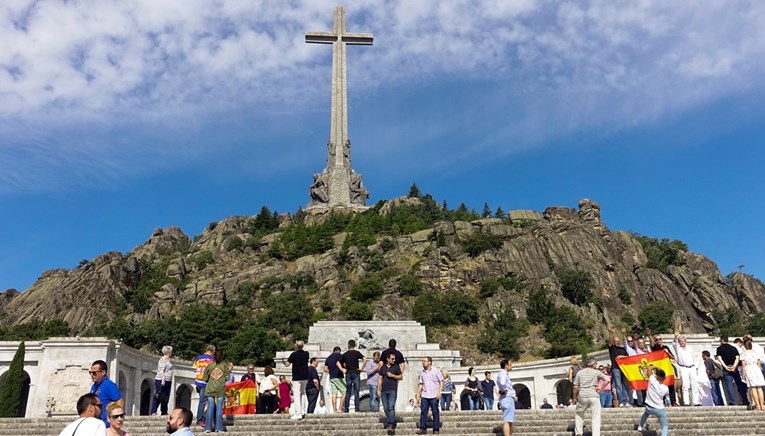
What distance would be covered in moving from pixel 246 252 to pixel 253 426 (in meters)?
64.8

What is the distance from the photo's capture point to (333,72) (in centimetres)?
6994

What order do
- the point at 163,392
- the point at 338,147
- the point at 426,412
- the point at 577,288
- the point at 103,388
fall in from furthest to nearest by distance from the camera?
the point at 338,147
the point at 577,288
the point at 163,392
the point at 426,412
the point at 103,388

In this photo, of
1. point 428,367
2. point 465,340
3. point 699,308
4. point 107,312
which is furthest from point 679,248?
point 428,367

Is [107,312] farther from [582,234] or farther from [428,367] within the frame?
[428,367]

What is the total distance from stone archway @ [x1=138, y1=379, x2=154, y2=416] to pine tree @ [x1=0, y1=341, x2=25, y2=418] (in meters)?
5.57

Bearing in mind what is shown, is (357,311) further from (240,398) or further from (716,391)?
(716,391)

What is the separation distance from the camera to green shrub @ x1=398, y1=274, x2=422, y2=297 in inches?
2382

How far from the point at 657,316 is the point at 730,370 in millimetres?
48814

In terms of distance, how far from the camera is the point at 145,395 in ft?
108

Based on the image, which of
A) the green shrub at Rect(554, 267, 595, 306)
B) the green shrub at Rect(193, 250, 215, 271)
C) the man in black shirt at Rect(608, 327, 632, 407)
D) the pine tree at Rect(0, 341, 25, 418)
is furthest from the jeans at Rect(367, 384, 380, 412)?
the green shrub at Rect(193, 250, 215, 271)

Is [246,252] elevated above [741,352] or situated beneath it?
elevated above

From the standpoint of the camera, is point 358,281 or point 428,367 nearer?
point 428,367

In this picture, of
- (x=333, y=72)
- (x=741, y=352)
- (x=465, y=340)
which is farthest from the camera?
(x=333, y=72)

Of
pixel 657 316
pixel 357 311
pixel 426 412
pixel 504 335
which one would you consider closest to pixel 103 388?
pixel 426 412
